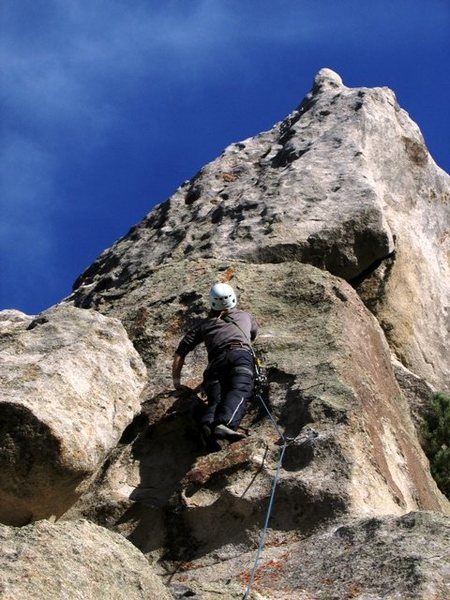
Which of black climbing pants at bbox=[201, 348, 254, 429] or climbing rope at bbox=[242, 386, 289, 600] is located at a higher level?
black climbing pants at bbox=[201, 348, 254, 429]

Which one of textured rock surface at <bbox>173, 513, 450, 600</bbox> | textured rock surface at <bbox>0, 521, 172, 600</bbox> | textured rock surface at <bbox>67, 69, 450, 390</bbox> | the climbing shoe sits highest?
textured rock surface at <bbox>67, 69, 450, 390</bbox>

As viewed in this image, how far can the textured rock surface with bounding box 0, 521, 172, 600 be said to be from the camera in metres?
6.25

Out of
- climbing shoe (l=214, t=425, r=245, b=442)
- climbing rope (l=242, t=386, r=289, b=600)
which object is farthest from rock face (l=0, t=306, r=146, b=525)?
climbing rope (l=242, t=386, r=289, b=600)

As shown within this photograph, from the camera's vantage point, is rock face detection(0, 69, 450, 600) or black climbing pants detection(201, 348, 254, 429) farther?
black climbing pants detection(201, 348, 254, 429)

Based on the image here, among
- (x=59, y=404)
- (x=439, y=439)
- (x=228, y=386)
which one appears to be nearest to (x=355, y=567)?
(x=59, y=404)

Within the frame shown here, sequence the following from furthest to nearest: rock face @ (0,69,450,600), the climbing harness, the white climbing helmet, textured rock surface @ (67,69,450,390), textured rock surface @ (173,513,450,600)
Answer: textured rock surface @ (67,69,450,390) → the white climbing helmet → rock face @ (0,69,450,600) → the climbing harness → textured rock surface @ (173,513,450,600)

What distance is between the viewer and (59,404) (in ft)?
31.3

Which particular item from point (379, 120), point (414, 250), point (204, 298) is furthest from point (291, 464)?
point (379, 120)

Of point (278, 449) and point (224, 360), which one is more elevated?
point (224, 360)

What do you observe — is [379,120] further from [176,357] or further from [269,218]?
[176,357]

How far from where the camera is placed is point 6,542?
6.61 meters

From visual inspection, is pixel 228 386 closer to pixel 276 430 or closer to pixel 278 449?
pixel 276 430

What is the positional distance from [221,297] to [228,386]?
1.58m

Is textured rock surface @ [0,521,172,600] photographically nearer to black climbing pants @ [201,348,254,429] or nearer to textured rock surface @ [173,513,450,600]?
textured rock surface @ [173,513,450,600]
